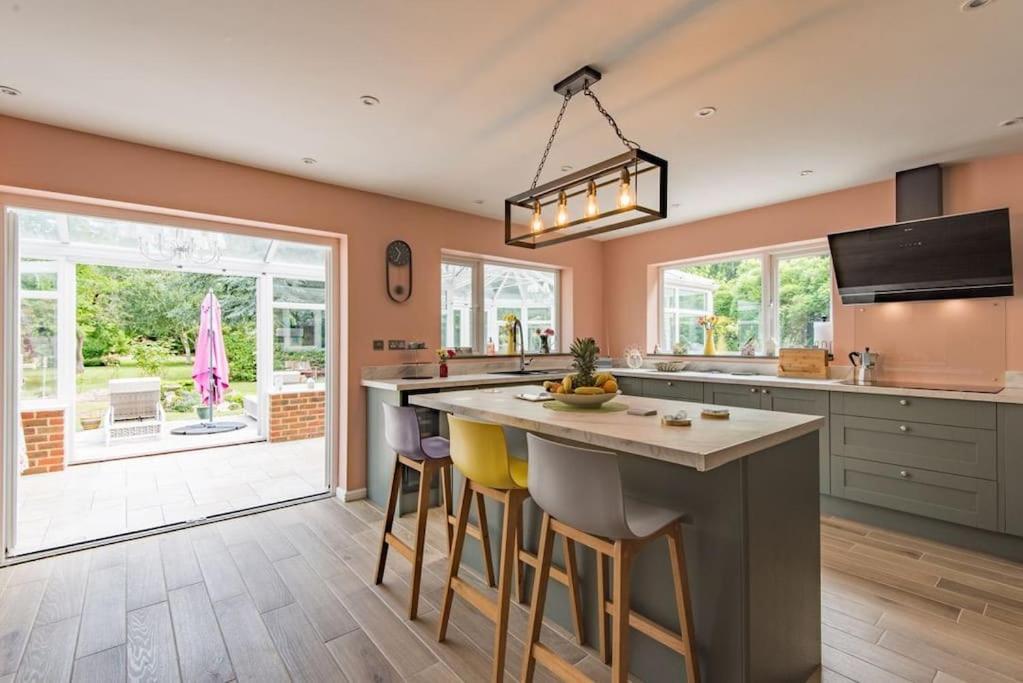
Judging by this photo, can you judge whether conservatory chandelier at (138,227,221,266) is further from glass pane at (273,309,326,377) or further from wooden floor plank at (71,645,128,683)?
wooden floor plank at (71,645,128,683)

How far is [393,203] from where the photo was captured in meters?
4.11

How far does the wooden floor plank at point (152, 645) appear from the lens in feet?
5.95

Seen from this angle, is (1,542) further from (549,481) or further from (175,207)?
(549,481)

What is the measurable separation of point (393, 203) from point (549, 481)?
327 centimetres

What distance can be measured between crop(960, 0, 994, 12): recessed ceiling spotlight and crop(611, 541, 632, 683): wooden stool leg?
225 cm

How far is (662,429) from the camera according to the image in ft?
5.62

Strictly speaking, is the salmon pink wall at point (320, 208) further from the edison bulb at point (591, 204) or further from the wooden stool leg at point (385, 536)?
the edison bulb at point (591, 204)

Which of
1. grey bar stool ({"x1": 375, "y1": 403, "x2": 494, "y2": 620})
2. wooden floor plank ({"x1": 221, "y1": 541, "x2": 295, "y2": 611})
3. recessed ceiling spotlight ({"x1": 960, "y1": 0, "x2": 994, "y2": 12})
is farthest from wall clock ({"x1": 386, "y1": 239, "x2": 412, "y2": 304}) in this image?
recessed ceiling spotlight ({"x1": 960, "y1": 0, "x2": 994, "y2": 12})

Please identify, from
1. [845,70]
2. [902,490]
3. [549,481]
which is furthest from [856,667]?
[845,70]

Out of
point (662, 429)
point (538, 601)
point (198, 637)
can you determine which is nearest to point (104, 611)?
point (198, 637)

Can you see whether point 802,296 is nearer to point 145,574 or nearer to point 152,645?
point 152,645

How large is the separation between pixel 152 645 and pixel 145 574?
78 cm

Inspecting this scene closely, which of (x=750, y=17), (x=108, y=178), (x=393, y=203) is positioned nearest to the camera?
(x=750, y=17)

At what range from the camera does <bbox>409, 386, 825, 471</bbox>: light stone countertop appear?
1.41 metres
